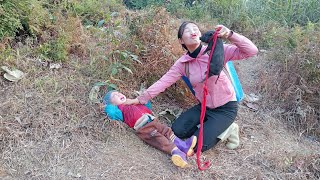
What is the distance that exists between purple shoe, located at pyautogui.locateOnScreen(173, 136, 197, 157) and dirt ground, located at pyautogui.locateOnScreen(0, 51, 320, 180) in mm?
76

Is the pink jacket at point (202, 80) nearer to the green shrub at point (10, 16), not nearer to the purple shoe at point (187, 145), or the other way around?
the purple shoe at point (187, 145)

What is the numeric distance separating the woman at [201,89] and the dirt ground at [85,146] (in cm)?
21

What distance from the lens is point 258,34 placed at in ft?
16.2

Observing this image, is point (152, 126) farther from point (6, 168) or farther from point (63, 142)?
point (6, 168)

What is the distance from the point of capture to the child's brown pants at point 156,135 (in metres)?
2.91

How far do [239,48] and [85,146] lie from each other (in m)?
1.40

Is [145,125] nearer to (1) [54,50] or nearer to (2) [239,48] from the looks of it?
(2) [239,48]

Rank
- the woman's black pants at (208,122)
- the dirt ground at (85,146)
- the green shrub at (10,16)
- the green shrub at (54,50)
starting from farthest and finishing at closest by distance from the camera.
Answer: the green shrub at (54,50)
the green shrub at (10,16)
the woman's black pants at (208,122)
the dirt ground at (85,146)

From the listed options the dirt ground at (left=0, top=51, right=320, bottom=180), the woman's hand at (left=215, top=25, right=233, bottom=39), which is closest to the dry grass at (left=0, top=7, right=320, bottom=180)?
the dirt ground at (left=0, top=51, right=320, bottom=180)

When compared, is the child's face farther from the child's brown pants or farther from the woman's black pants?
the woman's black pants

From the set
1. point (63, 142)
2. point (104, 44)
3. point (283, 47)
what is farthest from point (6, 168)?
point (283, 47)

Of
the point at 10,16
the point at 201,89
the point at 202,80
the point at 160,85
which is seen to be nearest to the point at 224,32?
the point at 202,80

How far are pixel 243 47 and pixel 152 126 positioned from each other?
0.94 meters

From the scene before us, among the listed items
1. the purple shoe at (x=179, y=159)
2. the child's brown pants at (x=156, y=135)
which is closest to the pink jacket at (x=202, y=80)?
the child's brown pants at (x=156, y=135)
